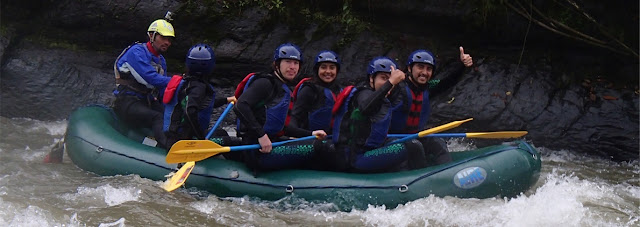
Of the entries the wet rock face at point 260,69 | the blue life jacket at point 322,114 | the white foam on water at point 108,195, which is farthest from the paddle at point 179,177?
the wet rock face at point 260,69

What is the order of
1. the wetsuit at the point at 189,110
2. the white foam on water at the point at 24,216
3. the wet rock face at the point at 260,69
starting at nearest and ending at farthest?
the white foam on water at the point at 24,216
the wetsuit at the point at 189,110
the wet rock face at the point at 260,69

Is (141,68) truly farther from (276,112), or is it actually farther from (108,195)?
(276,112)

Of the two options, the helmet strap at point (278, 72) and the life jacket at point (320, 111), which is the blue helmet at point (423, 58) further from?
the helmet strap at point (278, 72)

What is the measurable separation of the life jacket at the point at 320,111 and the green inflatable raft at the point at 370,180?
552 mm

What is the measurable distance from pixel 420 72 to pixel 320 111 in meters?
0.88

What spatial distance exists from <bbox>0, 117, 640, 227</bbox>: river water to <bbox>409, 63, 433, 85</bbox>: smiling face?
106 centimetres

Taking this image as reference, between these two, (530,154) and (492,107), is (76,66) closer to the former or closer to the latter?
(492,107)

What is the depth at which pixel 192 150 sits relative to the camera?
4.56 metres

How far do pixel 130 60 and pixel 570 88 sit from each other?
533 centimetres

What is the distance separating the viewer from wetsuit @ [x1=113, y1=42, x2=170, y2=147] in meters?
5.75

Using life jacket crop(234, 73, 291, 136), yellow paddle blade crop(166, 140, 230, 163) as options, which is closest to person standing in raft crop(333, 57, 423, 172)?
life jacket crop(234, 73, 291, 136)

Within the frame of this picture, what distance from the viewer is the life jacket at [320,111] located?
4.95 m

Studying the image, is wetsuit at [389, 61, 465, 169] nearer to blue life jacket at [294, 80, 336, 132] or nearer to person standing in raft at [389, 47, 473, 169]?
person standing in raft at [389, 47, 473, 169]

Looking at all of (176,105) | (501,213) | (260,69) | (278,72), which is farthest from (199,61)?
(260,69)
